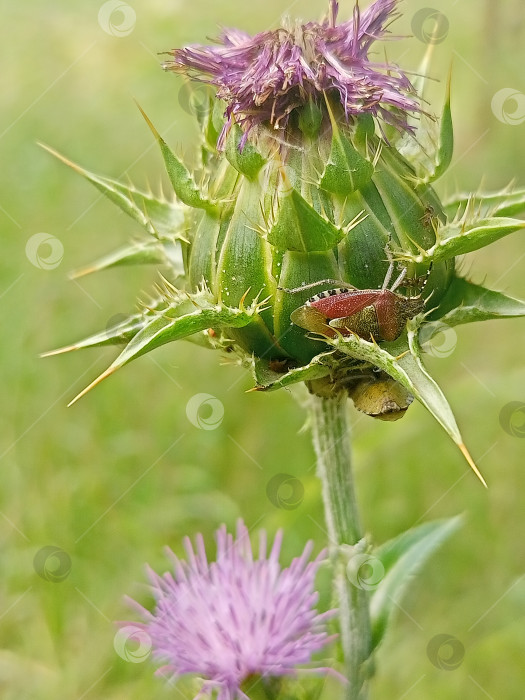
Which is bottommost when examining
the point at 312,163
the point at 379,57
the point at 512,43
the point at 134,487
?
the point at 134,487

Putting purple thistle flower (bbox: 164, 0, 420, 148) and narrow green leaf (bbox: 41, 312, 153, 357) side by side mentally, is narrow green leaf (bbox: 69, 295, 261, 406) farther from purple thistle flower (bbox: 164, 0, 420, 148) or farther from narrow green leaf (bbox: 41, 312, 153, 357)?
purple thistle flower (bbox: 164, 0, 420, 148)

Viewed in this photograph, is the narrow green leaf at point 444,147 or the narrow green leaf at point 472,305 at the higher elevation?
the narrow green leaf at point 444,147

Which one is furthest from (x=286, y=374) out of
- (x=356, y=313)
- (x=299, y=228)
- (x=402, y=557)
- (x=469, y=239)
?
(x=402, y=557)

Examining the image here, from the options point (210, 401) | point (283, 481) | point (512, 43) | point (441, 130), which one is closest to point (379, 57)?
point (512, 43)

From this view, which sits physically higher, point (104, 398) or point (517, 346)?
point (517, 346)

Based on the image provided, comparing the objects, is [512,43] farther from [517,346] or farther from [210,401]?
[210,401]

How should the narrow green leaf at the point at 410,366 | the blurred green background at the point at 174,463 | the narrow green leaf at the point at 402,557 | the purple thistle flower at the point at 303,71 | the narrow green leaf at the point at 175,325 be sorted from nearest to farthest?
the narrow green leaf at the point at 410,366
the narrow green leaf at the point at 175,325
the purple thistle flower at the point at 303,71
the narrow green leaf at the point at 402,557
the blurred green background at the point at 174,463

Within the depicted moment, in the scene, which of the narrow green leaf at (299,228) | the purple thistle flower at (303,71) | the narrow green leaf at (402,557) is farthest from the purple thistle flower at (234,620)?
the purple thistle flower at (303,71)

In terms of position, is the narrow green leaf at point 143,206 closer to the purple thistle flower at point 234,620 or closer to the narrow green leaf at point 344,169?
the narrow green leaf at point 344,169

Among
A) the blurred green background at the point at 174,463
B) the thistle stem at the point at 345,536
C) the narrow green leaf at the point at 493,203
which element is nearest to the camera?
the narrow green leaf at the point at 493,203
